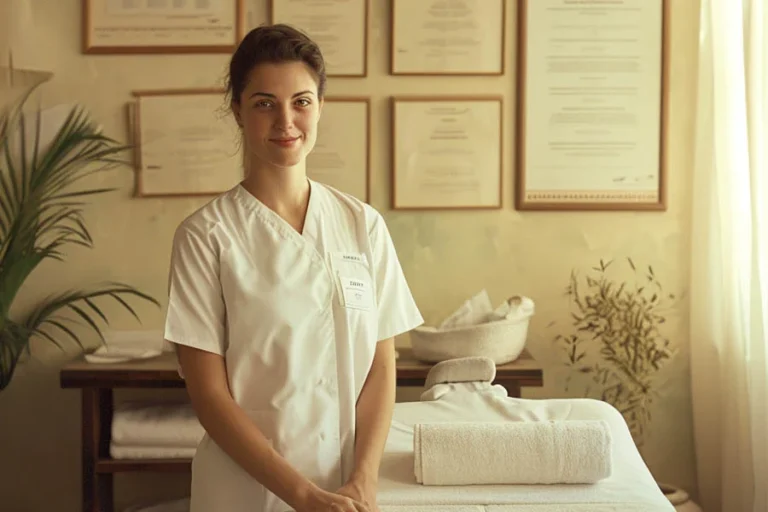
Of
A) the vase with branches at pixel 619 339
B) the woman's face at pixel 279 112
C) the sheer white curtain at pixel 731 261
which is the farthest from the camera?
the vase with branches at pixel 619 339

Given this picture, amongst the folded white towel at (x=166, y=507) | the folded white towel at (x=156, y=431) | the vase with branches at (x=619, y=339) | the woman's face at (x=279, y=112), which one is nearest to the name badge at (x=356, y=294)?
the woman's face at (x=279, y=112)

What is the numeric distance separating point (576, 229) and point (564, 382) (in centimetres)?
50

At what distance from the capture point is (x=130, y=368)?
2.81 meters

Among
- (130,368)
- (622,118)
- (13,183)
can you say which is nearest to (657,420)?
(622,118)

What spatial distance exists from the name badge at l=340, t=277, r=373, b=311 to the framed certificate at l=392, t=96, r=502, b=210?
150cm

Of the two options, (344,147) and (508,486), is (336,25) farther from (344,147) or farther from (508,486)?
(508,486)

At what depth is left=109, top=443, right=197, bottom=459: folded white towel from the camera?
9.18ft

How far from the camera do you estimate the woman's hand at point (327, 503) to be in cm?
148

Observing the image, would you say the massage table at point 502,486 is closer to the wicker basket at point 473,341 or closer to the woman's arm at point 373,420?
the woman's arm at point 373,420

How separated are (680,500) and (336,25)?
1795 millimetres

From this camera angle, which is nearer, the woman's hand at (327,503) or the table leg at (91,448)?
the woman's hand at (327,503)

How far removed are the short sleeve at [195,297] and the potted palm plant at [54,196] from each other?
150cm

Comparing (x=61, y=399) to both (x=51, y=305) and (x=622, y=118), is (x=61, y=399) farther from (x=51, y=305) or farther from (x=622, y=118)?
(x=622, y=118)

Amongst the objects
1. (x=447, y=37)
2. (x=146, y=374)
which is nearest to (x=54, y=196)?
(x=146, y=374)
